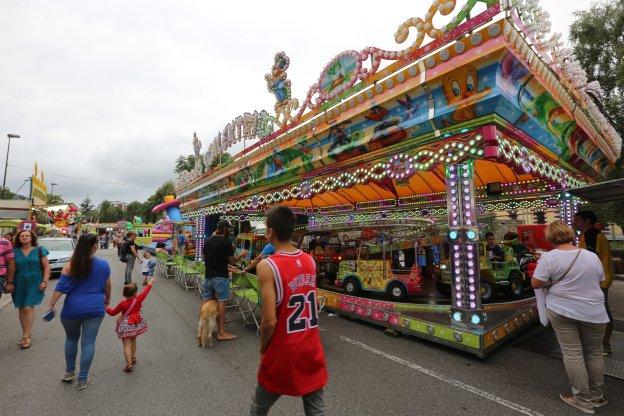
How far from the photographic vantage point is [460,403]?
345cm

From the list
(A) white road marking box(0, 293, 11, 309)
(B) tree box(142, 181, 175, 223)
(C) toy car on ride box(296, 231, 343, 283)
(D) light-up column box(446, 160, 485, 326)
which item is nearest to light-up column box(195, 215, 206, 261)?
(C) toy car on ride box(296, 231, 343, 283)

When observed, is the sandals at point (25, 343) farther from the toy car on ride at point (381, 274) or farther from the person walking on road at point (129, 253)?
the toy car on ride at point (381, 274)

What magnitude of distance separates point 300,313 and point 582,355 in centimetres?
340

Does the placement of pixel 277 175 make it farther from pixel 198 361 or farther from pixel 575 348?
pixel 575 348

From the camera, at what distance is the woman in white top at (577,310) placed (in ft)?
10.8

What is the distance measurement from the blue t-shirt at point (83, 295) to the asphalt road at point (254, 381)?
3.05ft

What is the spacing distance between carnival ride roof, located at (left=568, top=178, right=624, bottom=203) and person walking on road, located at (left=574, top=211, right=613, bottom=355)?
0.76 m

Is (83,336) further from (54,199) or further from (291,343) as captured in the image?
(54,199)

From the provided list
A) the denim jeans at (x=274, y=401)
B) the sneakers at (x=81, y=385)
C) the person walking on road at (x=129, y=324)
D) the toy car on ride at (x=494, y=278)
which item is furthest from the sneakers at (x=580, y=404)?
the sneakers at (x=81, y=385)

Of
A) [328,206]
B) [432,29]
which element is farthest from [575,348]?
[328,206]

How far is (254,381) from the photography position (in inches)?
155

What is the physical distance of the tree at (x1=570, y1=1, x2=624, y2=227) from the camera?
14234 millimetres

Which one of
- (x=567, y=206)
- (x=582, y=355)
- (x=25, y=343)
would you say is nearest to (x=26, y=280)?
(x=25, y=343)

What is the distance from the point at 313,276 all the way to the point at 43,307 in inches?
351
